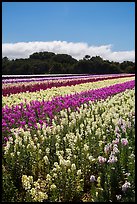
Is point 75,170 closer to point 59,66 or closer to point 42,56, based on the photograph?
point 59,66

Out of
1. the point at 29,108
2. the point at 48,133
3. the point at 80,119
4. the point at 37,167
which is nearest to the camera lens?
the point at 37,167

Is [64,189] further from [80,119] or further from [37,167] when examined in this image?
[80,119]

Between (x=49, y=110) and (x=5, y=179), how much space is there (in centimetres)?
538

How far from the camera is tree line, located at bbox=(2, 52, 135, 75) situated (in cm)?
4908

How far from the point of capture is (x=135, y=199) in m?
3.75

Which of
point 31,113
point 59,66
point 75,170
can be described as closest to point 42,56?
point 59,66

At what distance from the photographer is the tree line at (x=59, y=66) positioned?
4908 cm

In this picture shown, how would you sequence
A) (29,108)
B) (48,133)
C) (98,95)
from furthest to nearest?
1. (98,95)
2. (29,108)
3. (48,133)

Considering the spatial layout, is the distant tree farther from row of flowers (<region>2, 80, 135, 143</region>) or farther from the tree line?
row of flowers (<region>2, 80, 135, 143</region>)

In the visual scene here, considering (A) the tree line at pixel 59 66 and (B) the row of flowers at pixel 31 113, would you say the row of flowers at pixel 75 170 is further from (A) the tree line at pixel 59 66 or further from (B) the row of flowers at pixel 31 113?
(A) the tree line at pixel 59 66

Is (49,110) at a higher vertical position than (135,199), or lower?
higher

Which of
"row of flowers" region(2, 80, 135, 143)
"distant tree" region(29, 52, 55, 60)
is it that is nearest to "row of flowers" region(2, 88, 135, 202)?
"row of flowers" region(2, 80, 135, 143)

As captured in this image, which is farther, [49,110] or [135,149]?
[49,110]

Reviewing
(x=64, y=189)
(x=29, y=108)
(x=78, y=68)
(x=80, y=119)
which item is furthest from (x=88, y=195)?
(x=78, y=68)
